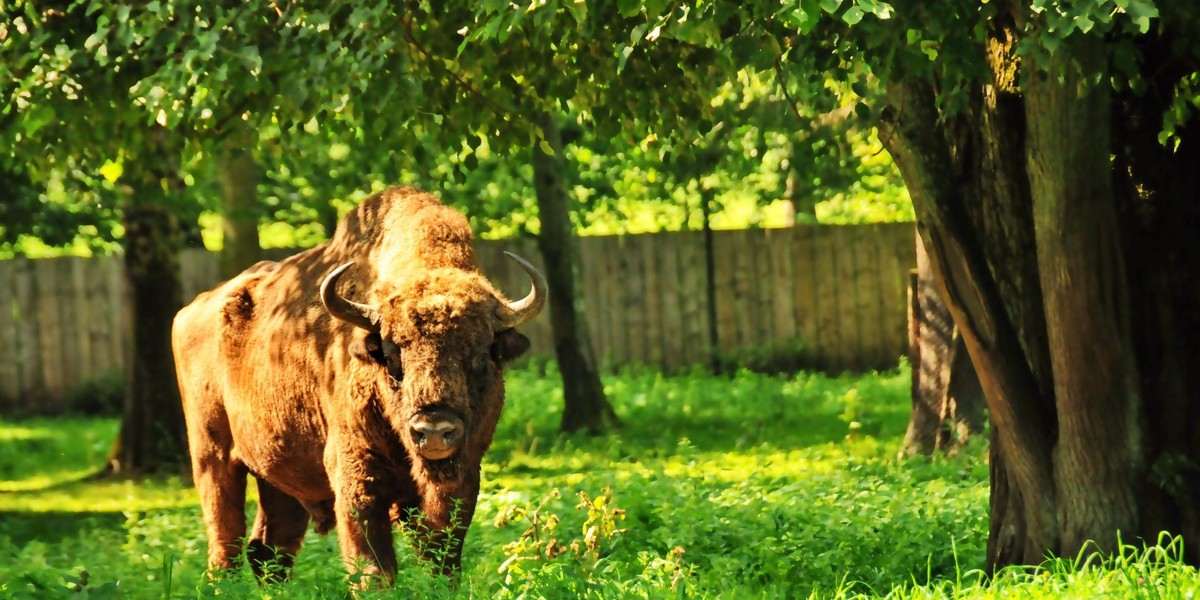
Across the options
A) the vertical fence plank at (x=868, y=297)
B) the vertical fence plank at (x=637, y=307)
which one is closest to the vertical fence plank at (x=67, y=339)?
the vertical fence plank at (x=637, y=307)

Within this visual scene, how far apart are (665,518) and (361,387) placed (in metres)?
2.31

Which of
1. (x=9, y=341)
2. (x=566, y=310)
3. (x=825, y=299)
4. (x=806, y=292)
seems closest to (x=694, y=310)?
(x=806, y=292)

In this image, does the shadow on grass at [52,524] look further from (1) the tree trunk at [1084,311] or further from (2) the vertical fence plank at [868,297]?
(2) the vertical fence plank at [868,297]

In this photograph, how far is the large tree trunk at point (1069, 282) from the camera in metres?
6.82

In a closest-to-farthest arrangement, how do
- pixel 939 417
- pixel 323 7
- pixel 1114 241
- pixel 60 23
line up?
pixel 1114 241, pixel 323 7, pixel 60 23, pixel 939 417

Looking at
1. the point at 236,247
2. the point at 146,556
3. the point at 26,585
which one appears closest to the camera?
the point at 26,585

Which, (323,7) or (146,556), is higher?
(323,7)

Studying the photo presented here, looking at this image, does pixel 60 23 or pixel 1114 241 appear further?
pixel 60 23

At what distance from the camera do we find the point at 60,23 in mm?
8883

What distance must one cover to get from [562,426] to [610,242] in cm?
535

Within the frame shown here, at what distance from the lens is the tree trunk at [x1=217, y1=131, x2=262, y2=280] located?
50.1 feet

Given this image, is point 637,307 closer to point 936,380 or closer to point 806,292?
point 806,292

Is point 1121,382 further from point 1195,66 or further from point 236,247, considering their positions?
point 236,247

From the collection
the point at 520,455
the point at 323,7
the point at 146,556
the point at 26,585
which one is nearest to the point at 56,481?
the point at 520,455
